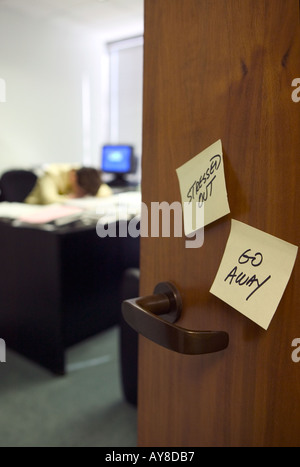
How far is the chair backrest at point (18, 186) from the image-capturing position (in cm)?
217

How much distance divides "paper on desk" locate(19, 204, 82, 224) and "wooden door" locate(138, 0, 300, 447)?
129 centimetres

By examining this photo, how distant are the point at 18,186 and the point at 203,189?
2.17 metres

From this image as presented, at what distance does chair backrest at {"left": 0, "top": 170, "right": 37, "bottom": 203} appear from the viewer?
217 cm

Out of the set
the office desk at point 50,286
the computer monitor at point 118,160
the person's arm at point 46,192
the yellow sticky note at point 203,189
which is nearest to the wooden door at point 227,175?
the yellow sticky note at point 203,189

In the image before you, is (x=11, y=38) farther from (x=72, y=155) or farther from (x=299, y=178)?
(x=72, y=155)

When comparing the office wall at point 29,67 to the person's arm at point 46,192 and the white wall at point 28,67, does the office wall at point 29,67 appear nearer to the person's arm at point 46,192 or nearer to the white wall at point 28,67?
the white wall at point 28,67

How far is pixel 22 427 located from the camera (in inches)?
52.9

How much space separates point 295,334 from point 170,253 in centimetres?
18

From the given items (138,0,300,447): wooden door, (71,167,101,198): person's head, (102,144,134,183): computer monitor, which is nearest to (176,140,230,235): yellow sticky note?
(138,0,300,447): wooden door

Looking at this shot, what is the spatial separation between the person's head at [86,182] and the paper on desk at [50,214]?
0.43m

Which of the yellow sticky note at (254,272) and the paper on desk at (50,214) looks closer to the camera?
the yellow sticky note at (254,272)
